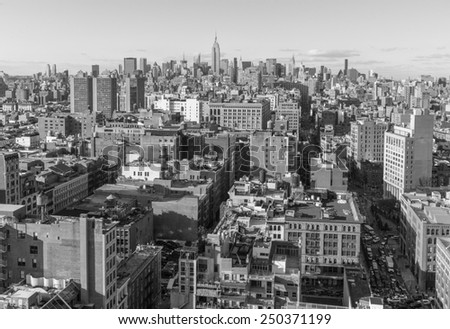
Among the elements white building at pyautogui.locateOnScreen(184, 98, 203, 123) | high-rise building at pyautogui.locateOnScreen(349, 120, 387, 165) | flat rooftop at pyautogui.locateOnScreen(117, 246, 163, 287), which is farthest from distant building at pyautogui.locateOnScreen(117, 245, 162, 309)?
white building at pyautogui.locateOnScreen(184, 98, 203, 123)

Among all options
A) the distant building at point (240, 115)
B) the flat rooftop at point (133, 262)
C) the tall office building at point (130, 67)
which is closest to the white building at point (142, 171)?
the flat rooftop at point (133, 262)

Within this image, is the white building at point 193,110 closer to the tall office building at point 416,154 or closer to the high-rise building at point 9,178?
the tall office building at point 416,154

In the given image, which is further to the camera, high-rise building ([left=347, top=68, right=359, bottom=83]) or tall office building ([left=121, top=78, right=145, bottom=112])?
high-rise building ([left=347, top=68, right=359, bottom=83])

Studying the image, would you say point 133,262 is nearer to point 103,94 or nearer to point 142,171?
point 142,171

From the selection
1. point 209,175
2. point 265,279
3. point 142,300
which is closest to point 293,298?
point 265,279

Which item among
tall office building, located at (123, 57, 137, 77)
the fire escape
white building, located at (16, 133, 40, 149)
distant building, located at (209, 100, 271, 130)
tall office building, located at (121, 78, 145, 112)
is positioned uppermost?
tall office building, located at (123, 57, 137, 77)

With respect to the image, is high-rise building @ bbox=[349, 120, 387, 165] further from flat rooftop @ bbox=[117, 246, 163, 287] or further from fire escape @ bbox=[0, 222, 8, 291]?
fire escape @ bbox=[0, 222, 8, 291]
